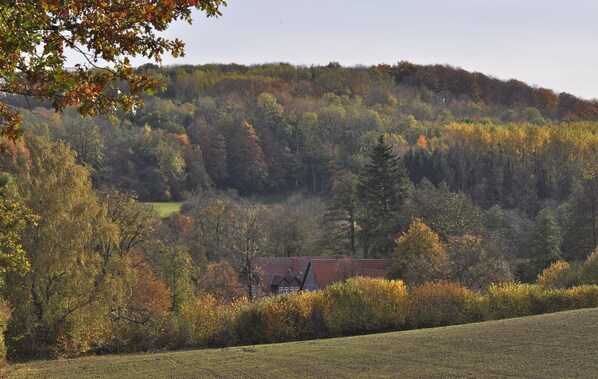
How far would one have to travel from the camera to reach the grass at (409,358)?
2356 centimetres

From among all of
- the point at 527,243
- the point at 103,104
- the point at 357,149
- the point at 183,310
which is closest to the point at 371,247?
the point at 527,243

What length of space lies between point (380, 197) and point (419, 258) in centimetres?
1612

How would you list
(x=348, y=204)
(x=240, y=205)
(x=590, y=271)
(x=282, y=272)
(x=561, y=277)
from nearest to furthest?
(x=590, y=271) < (x=561, y=277) < (x=348, y=204) < (x=282, y=272) < (x=240, y=205)

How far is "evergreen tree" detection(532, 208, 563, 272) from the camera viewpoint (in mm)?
70938

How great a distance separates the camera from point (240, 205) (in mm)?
85125

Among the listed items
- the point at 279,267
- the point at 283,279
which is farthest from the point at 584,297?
the point at 279,267

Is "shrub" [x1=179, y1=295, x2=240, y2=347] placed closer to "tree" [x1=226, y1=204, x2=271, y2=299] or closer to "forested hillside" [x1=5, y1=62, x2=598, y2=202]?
"tree" [x1=226, y1=204, x2=271, y2=299]

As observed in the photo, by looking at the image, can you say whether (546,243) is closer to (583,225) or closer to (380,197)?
(583,225)

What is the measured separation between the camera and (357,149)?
143 meters

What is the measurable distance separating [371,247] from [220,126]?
80904 millimetres

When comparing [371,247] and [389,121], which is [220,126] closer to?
[389,121]

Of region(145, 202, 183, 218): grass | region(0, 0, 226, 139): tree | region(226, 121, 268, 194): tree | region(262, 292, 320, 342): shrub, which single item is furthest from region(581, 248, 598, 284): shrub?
region(226, 121, 268, 194): tree

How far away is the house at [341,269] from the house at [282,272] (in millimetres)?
6076

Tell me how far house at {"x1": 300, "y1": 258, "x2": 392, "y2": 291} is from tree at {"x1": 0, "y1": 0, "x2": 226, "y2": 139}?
52838mm
